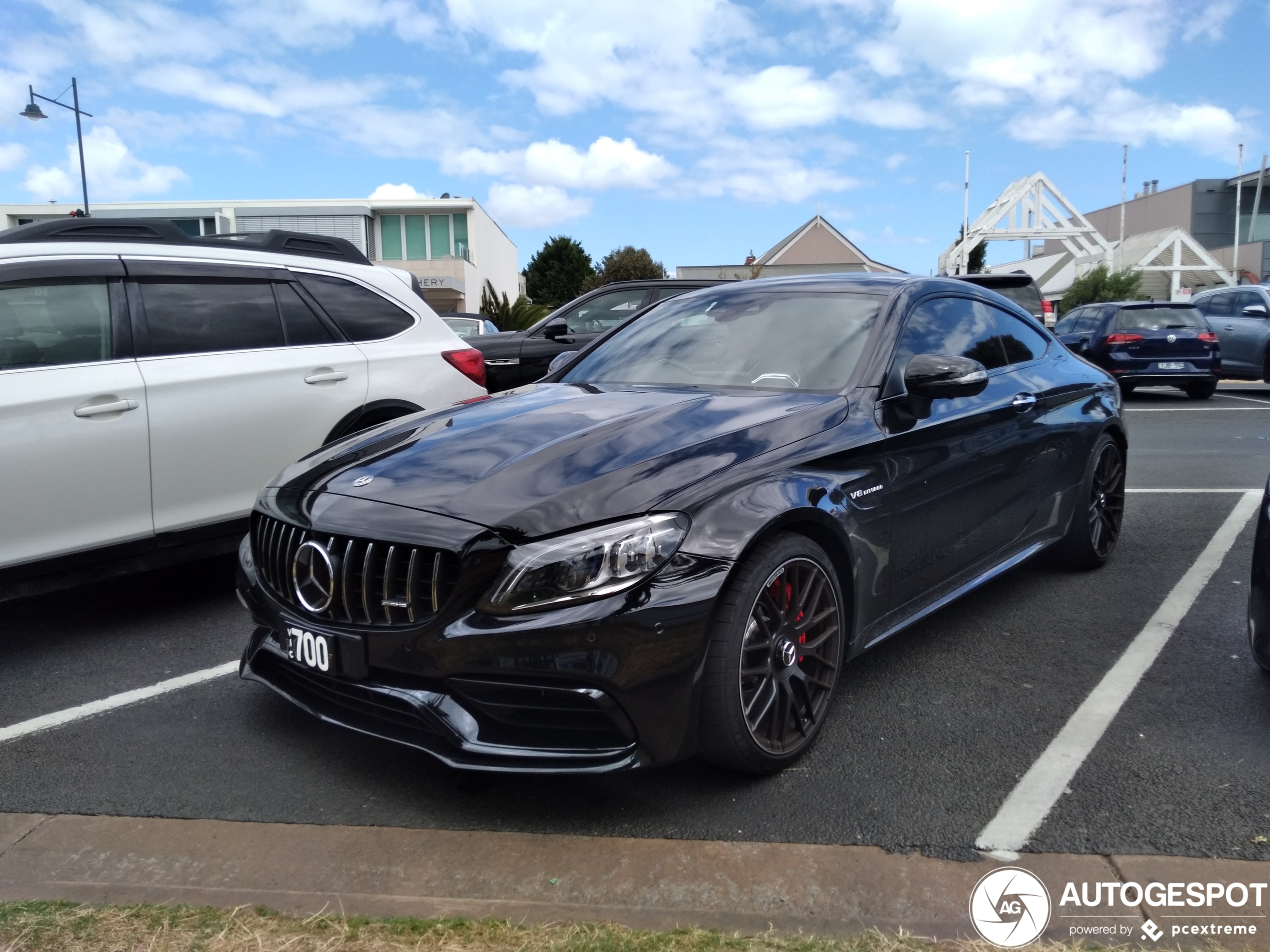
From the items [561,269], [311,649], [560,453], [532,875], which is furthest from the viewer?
[561,269]

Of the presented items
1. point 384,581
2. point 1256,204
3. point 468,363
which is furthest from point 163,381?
point 1256,204

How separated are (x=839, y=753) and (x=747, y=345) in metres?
1.60

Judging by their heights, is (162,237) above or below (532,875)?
above

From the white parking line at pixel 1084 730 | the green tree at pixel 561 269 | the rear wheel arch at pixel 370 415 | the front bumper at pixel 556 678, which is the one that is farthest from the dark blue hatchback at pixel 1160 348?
the green tree at pixel 561 269

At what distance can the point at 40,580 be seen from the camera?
397 cm

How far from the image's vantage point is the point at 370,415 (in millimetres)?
5195

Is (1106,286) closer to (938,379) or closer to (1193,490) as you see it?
(1193,490)

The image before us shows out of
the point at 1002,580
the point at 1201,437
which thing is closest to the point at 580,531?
the point at 1002,580

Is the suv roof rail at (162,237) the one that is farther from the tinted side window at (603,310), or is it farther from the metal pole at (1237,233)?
the metal pole at (1237,233)

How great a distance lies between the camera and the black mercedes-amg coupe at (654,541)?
2598 mm

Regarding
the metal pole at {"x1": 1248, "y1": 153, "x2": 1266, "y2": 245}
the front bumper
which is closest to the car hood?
the front bumper

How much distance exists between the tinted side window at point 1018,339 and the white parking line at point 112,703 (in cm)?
358

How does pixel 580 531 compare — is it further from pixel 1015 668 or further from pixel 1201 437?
pixel 1201 437

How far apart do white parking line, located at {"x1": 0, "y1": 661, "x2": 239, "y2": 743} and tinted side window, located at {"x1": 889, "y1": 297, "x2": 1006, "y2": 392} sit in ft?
9.05
